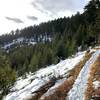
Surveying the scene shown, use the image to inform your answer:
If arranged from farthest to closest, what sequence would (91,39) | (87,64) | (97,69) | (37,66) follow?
1. (37,66)
2. (91,39)
3. (87,64)
4. (97,69)

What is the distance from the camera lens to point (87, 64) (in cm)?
4412

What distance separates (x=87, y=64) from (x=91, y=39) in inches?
1663

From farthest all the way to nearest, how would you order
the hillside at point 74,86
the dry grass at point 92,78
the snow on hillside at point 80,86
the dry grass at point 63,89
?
the dry grass at point 63,89
the hillside at point 74,86
the snow on hillside at point 80,86
the dry grass at point 92,78

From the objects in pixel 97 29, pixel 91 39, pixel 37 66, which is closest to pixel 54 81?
pixel 97 29

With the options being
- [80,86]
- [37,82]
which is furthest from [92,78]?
[37,82]

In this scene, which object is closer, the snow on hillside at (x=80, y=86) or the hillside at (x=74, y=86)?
the snow on hillside at (x=80, y=86)

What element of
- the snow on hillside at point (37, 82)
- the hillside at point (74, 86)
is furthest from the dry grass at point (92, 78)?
the snow on hillside at point (37, 82)

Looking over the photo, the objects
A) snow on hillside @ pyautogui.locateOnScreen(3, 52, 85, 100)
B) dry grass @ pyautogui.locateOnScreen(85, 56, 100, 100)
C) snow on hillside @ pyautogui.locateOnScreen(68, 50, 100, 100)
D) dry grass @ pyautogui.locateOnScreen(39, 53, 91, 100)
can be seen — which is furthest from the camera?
snow on hillside @ pyautogui.locateOnScreen(3, 52, 85, 100)

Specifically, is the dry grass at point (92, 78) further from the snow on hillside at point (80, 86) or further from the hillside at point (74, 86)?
the snow on hillside at point (80, 86)

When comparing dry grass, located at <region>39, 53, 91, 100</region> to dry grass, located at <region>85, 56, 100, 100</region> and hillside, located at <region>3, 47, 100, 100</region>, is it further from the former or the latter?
dry grass, located at <region>85, 56, 100, 100</region>

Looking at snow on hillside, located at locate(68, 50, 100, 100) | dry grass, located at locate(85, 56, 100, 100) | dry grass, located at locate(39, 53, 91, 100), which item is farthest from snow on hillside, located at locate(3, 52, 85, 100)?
dry grass, located at locate(85, 56, 100, 100)

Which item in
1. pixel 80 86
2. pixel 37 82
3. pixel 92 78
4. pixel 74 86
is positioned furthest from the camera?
pixel 37 82

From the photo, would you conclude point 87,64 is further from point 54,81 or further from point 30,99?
point 30,99

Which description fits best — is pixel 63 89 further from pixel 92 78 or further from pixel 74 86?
pixel 92 78
